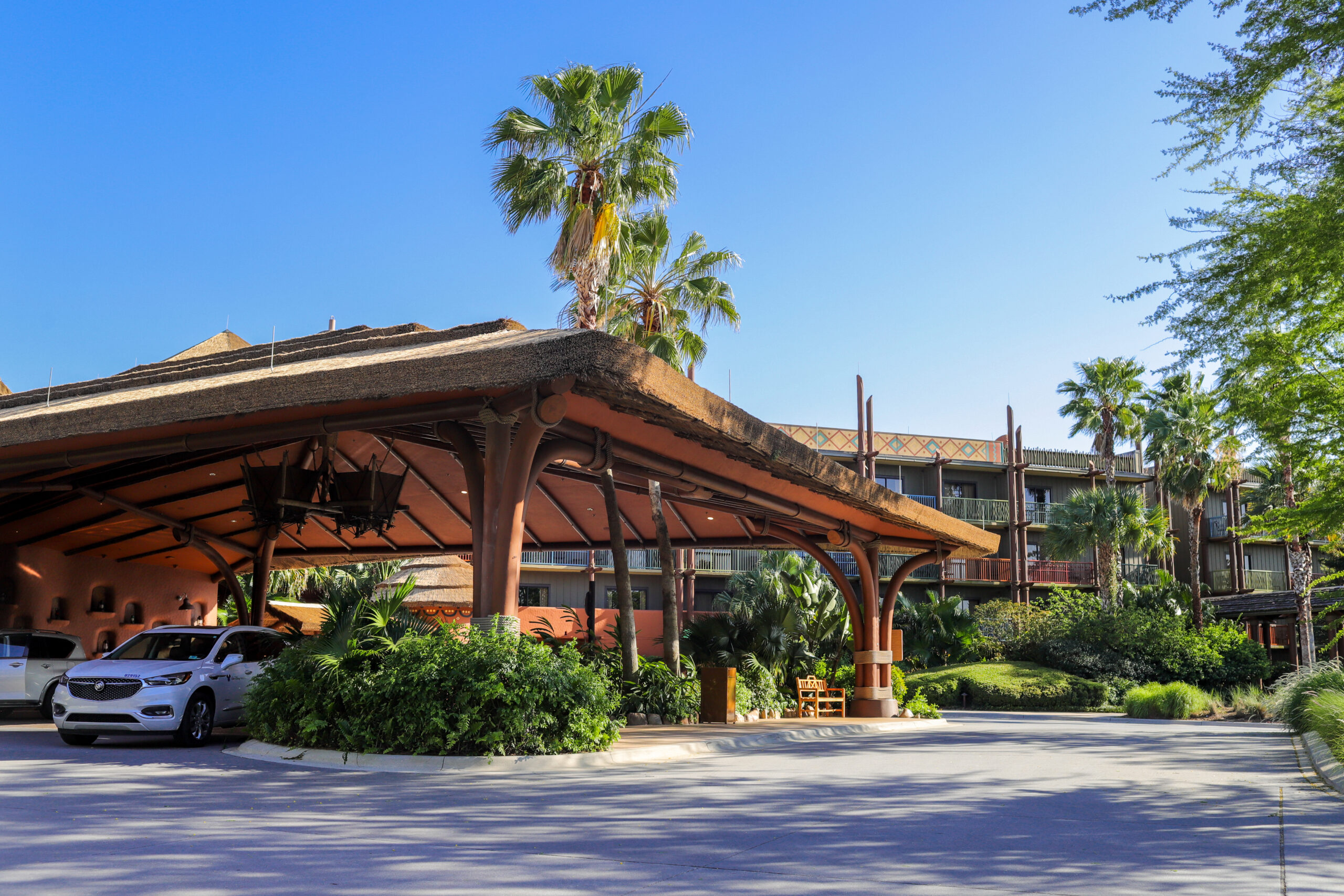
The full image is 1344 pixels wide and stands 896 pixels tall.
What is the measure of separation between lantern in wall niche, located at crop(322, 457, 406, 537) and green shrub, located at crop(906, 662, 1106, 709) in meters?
21.9

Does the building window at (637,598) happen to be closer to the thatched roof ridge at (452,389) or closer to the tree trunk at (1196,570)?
the tree trunk at (1196,570)

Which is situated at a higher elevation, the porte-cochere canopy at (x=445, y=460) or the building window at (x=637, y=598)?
the porte-cochere canopy at (x=445, y=460)

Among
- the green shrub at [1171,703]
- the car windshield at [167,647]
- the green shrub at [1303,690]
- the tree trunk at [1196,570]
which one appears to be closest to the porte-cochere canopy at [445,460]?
the car windshield at [167,647]

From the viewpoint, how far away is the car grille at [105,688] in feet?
40.6

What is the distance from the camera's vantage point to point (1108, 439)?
45.9 meters

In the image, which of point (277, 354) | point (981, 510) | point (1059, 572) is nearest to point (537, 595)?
point (981, 510)

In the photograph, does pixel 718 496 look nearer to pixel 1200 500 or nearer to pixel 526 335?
pixel 526 335

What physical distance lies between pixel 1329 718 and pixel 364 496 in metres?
14.1

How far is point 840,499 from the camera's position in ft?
58.4

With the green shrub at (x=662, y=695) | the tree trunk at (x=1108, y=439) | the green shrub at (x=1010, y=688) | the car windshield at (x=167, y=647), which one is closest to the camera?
the car windshield at (x=167, y=647)

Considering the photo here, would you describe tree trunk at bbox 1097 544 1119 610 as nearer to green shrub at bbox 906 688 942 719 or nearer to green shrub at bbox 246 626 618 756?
green shrub at bbox 906 688 942 719

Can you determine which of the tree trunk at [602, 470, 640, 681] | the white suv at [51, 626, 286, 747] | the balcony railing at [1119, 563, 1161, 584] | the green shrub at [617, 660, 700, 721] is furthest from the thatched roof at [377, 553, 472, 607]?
the balcony railing at [1119, 563, 1161, 584]

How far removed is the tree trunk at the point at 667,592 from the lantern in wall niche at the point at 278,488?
19.3ft

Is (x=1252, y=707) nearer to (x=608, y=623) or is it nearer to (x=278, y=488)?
(x=278, y=488)
